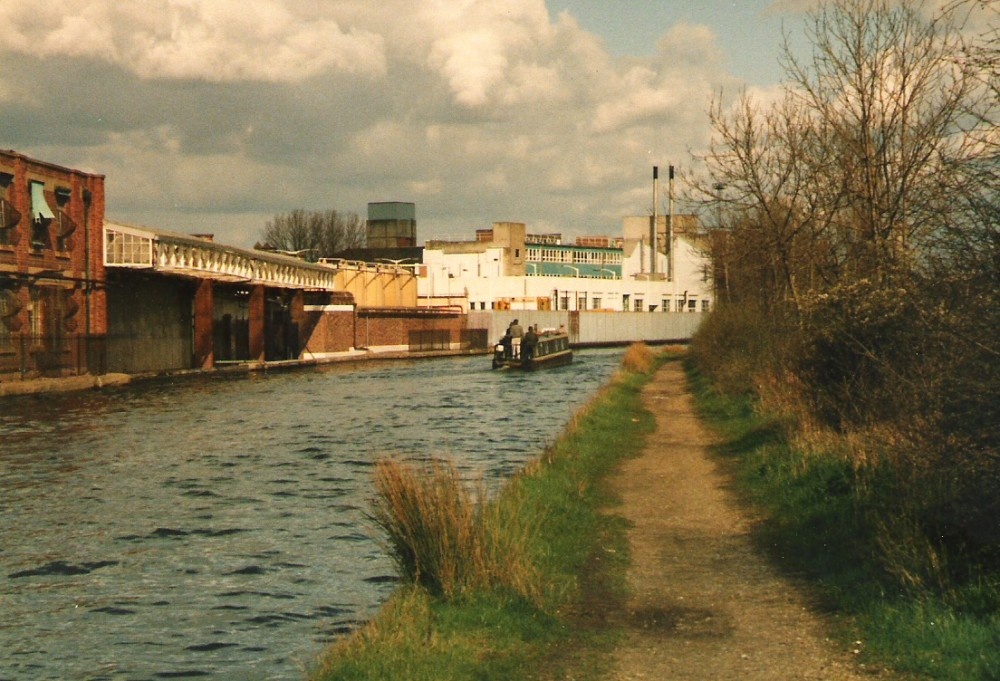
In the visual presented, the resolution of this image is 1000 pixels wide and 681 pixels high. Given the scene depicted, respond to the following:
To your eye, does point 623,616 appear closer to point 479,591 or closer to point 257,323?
point 479,591

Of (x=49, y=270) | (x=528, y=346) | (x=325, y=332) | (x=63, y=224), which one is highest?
(x=63, y=224)

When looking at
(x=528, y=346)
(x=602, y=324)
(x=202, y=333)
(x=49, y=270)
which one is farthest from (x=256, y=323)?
(x=602, y=324)

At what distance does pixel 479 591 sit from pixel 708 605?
176 centimetres

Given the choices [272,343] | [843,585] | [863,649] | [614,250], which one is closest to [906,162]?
[843,585]

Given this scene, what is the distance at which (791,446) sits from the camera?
1605 centimetres

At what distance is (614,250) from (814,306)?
127m

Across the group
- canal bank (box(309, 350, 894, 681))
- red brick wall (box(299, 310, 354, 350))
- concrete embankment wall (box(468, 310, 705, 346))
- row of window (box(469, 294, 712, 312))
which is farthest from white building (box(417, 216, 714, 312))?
canal bank (box(309, 350, 894, 681))

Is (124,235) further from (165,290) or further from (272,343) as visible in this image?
(272,343)

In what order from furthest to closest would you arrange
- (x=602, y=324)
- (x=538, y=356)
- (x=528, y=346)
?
(x=602, y=324) → (x=538, y=356) → (x=528, y=346)

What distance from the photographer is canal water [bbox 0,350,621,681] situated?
32.5 ft

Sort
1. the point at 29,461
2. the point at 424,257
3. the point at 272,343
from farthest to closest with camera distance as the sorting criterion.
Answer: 1. the point at 424,257
2. the point at 272,343
3. the point at 29,461

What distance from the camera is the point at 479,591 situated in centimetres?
930

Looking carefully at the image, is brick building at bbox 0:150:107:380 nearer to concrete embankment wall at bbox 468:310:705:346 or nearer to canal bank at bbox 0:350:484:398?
canal bank at bbox 0:350:484:398

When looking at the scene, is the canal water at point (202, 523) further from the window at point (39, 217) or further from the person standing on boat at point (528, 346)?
the person standing on boat at point (528, 346)
